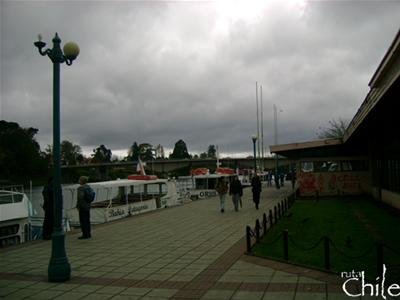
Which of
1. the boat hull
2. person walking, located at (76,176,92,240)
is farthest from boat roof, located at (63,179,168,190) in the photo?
person walking, located at (76,176,92,240)

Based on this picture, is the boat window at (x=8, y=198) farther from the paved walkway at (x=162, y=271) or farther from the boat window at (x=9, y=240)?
the paved walkway at (x=162, y=271)

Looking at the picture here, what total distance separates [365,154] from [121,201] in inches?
648

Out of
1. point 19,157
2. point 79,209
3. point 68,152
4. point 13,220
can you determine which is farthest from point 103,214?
point 68,152

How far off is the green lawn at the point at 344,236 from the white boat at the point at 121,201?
8.24 m

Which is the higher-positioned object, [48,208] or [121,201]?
[48,208]

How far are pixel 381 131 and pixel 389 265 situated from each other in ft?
42.7

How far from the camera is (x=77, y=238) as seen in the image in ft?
38.2

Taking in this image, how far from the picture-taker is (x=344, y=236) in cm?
1054

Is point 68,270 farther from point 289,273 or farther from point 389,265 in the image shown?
point 389,265

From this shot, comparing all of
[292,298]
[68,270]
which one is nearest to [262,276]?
[292,298]

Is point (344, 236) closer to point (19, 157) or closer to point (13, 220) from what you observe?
point (13, 220)

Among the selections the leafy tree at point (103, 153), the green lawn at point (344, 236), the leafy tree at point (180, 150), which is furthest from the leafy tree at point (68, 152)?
the green lawn at point (344, 236)

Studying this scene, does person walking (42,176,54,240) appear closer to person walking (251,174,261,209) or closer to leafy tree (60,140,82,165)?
person walking (251,174,261,209)

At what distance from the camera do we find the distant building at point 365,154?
11.7 meters
